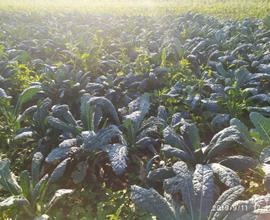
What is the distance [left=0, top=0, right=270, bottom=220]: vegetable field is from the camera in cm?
227

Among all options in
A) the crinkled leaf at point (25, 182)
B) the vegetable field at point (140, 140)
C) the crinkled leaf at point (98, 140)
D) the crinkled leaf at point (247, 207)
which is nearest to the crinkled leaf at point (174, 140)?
the vegetable field at point (140, 140)

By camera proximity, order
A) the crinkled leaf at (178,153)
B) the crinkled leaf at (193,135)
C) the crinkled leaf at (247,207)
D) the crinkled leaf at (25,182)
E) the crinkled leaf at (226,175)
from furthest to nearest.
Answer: the crinkled leaf at (193,135) → the crinkled leaf at (178,153) → the crinkled leaf at (25,182) → the crinkled leaf at (226,175) → the crinkled leaf at (247,207)

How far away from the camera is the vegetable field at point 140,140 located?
2272 mm

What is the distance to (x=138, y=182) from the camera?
112 inches

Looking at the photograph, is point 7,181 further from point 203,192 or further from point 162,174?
point 203,192

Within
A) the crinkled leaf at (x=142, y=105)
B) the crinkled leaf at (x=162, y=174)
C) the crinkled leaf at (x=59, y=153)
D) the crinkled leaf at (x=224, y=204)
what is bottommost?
the crinkled leaf at (x=162, y=174)

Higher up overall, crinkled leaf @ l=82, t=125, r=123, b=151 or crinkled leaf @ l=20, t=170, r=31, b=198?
crinkled leaf @ l=82, t=125, r=123, b=151

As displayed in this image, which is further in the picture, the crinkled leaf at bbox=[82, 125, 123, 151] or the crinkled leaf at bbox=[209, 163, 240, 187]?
the crinkled leaf at bbox=[82, 125, 123, 151]

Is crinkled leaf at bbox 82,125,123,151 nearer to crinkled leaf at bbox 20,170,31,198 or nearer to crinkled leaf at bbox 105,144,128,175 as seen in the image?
crinkled leaf at bbox 105,144,128,175

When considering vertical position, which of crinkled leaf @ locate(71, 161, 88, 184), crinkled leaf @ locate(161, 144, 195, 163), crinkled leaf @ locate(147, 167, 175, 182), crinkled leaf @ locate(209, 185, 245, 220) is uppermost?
crinkled leaf @ locate(209, 185, 245, 220)

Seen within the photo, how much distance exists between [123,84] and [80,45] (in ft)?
6.70

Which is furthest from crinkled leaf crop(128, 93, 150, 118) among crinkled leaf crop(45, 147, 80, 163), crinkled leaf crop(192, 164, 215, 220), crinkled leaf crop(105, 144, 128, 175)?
crinkled leaf crop(192, 164, 215, 220)

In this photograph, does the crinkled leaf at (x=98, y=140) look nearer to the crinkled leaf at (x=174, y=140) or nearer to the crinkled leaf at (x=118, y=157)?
the crinkled leaf at (x=118, y=157)

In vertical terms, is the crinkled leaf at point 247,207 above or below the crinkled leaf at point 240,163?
above
